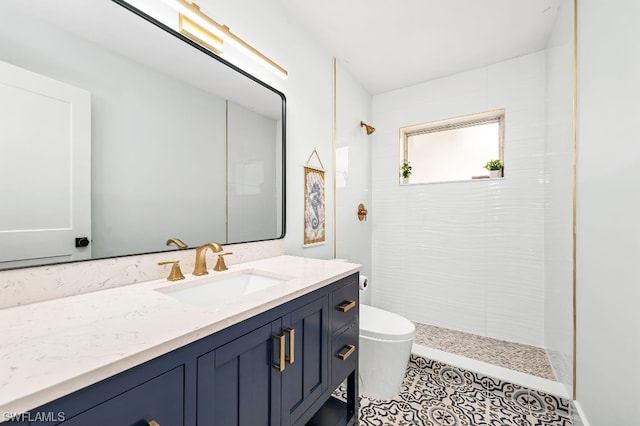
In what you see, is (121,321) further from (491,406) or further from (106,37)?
(491,406)

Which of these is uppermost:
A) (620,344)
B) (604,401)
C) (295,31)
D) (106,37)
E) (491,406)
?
(295,31)

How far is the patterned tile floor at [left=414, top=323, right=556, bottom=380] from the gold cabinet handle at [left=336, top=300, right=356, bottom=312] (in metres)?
1.35

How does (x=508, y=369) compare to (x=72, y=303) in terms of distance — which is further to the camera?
(x=508, y=369)

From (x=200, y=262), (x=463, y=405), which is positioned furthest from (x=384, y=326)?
(x=200, y=262)

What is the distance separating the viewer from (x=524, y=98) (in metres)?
2.28

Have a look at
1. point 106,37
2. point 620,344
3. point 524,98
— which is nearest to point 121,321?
point 106,37

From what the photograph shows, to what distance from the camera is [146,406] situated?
55 cm

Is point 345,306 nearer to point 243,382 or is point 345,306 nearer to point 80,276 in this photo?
point 243,382

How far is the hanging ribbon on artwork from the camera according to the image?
6.30ft

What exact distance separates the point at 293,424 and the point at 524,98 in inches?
110

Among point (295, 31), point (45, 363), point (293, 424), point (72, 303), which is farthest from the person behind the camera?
point (295, 31)

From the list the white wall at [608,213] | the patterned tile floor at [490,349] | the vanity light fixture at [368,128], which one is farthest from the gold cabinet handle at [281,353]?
the vanity light fixture at [368,128]

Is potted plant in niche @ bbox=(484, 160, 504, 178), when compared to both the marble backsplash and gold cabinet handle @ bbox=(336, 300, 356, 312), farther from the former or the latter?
the marble backsplash

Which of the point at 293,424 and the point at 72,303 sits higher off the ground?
the point at 72,303
